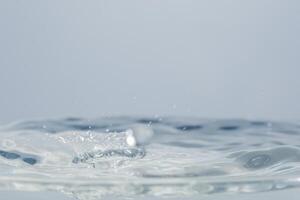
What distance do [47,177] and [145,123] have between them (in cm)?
245

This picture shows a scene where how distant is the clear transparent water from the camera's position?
998 cm

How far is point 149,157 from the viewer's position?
10930mm

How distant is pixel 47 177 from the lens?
10.3 m

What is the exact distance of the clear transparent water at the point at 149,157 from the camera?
9.98 meters

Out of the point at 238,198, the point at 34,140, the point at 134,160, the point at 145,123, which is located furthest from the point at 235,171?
the point at 34,140

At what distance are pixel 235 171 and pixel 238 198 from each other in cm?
47

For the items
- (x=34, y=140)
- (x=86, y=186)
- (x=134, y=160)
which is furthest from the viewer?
(x=34, y=140)

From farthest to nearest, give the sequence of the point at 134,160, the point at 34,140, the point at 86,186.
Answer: the point at 34,140
the point at 134,160
the point at 86,186

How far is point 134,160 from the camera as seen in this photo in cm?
1081

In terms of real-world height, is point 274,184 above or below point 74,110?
below

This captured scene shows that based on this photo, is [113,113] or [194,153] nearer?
[194,153]

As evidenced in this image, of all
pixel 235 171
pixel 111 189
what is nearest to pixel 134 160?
pixel 111 189

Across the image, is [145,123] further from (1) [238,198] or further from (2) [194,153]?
(1) [238,198]

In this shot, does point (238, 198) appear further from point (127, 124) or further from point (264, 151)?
point (127, 124)
